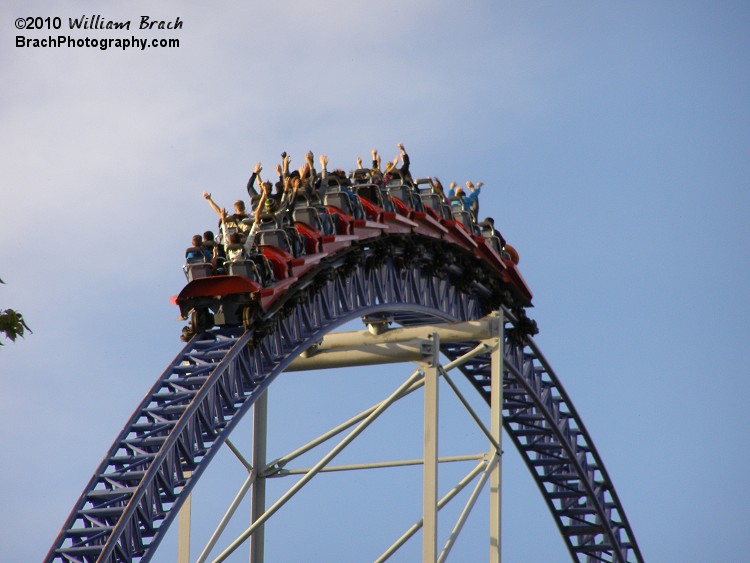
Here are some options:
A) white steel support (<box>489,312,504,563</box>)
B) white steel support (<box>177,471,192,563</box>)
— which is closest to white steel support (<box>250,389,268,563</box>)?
white steel support (<box>177,471,192,563</box>)

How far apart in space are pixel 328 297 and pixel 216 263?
258 cm

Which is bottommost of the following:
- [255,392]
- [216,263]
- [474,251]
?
[255,392]

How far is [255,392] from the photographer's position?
958 inches

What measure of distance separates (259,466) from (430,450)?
354cm

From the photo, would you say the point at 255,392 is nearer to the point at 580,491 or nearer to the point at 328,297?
the point at 328,297

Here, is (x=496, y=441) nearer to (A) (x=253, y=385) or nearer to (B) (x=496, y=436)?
(B) (x=496, y=436)

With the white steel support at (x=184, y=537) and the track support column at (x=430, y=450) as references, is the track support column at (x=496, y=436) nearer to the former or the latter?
the track support column at (x=430, y=450)

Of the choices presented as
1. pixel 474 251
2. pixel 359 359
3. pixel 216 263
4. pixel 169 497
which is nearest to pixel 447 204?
pixel 474 251

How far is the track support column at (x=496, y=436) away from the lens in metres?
29.5

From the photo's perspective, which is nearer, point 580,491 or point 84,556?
point 84,556

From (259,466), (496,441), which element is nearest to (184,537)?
(259,466)

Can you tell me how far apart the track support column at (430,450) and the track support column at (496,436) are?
219cm

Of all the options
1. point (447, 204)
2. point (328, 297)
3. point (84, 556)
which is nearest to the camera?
point (84, 556)

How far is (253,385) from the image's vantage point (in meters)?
24.5
